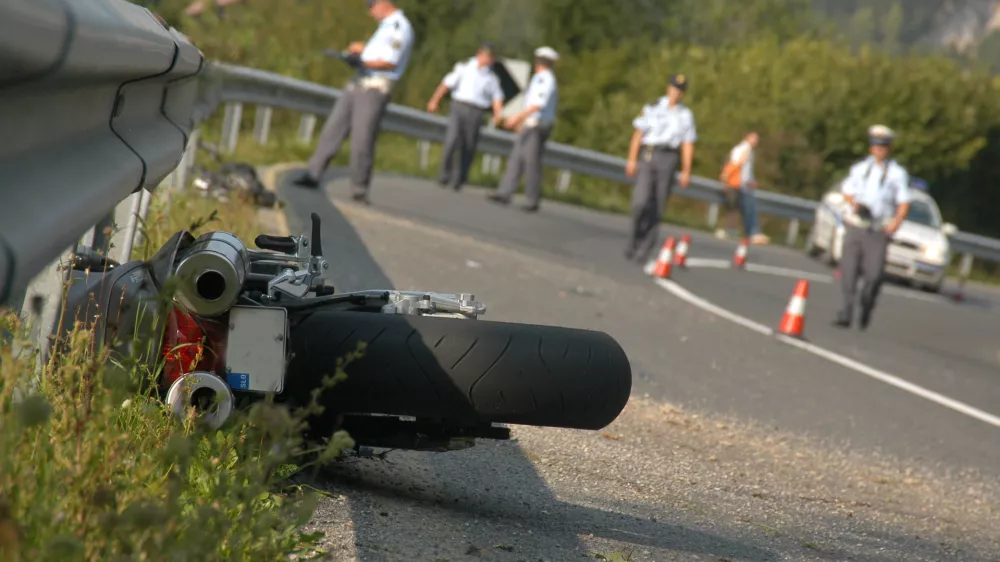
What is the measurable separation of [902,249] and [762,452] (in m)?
18.7

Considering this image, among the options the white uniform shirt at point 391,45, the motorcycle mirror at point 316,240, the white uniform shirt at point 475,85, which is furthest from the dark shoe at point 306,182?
the motorcycle mirror at point 316,240

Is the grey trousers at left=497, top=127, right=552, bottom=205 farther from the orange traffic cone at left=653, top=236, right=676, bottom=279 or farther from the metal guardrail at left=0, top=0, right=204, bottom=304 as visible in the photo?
the metal guardrail at left=0, top=0, right=204, bottom=304

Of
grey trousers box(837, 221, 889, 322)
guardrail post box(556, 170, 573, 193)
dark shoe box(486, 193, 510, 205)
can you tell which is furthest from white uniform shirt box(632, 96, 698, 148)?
guardrail post box(556, 170, 573, 193)

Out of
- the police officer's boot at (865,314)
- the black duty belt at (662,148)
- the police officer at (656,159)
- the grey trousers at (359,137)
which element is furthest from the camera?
the black duty belt at (662,148)

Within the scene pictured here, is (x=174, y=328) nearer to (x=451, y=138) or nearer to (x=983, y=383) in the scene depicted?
(x=983, y=383)

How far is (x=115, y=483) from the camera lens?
2.84 m

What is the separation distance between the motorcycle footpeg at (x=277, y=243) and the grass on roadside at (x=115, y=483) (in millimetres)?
955

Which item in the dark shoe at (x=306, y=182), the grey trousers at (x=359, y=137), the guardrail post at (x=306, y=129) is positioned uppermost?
the grey trousers at (x=359, y=137)

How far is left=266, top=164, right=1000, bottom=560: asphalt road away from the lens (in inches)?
182

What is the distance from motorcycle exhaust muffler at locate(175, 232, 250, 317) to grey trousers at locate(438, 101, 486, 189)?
17676mm

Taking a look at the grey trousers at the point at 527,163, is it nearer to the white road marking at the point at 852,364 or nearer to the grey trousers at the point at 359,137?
the grey trousers at the point at 359,137

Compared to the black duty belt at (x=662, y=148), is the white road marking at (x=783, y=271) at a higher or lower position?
lower

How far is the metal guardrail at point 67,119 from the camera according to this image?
2.54 metres

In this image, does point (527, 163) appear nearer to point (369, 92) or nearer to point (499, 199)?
point (499, 199)
